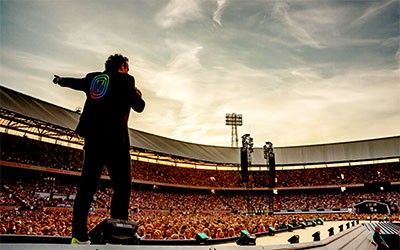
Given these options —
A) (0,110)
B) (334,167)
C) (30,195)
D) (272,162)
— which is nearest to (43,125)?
(0,110)

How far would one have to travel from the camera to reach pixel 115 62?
10.2 ft

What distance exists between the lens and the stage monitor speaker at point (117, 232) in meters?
2.26

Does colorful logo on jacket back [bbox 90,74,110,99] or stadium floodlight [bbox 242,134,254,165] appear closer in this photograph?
colorful logo on jacket back [bbox 90,74,110,99]

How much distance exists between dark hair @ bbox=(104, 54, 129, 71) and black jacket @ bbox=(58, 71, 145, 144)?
0.13 metres

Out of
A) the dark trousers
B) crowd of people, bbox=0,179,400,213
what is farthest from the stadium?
the dark trousers

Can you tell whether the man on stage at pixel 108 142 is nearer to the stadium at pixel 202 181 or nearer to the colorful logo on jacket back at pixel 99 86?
the colorful logo on jacket back at pixel 99 86

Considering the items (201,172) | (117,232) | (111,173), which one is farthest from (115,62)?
(201,172)

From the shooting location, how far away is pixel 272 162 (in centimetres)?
3644

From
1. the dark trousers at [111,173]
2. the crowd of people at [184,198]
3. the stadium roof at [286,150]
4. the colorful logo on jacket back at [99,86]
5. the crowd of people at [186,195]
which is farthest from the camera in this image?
the stadium roof at [286,150]

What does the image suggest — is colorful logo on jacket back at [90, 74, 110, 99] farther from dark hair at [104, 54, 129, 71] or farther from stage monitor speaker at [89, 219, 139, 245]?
stage monitor speaker at [89, 219, 139, 245]

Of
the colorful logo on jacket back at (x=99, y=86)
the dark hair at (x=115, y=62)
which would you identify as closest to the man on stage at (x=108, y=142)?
the colorful logo on jacket back at (x=99, y=86)

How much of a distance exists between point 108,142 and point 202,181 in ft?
154

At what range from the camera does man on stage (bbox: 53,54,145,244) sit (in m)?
2.76

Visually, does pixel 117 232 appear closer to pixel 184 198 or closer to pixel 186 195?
pixel 184 198
